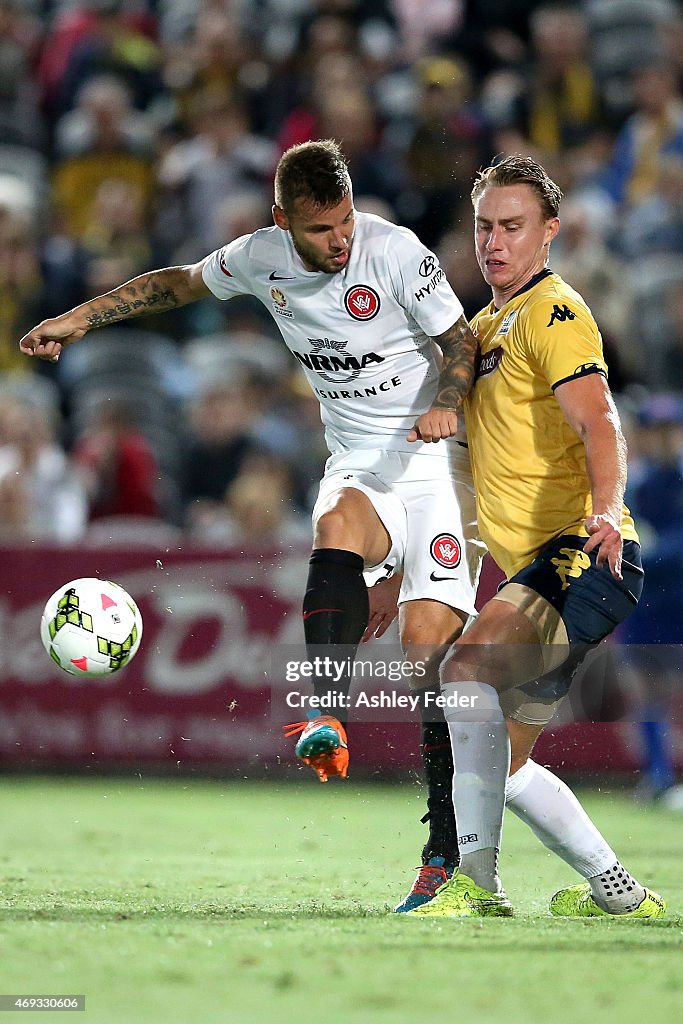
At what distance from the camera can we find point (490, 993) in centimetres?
355

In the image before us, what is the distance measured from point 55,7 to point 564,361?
10.2 m

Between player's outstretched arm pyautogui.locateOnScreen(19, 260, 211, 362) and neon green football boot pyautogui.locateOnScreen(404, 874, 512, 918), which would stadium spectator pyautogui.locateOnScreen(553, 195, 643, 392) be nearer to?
player's outstretched arm pyautogui.locateOnScreen(19, 260, 211, 362)

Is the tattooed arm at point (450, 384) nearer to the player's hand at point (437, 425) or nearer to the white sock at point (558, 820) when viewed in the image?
the player's hand at point (437, 425)

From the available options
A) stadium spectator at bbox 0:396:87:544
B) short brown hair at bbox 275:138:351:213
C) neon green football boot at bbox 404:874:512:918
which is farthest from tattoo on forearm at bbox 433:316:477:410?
stadium spectator at bbox 0:396:87:544

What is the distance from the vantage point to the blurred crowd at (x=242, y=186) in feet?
31.8

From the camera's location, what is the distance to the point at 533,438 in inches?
197

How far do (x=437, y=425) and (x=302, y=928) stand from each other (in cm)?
164

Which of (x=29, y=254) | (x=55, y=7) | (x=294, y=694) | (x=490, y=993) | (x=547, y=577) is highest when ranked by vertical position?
(x=55, y=7)

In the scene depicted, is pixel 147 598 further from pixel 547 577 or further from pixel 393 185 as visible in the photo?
pixel 547 577

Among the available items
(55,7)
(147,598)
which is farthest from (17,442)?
(55,7)

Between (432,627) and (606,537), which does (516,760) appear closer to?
(432,627)

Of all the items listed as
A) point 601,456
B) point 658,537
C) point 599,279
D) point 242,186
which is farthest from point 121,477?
point 601,456

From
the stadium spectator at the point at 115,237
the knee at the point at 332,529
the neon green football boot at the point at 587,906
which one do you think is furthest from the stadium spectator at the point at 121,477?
the neon green football boot at the point at 587,906

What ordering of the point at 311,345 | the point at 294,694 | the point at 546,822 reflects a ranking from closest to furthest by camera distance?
the point at 546,822 → the point at 311,345 → the point at 294,694
